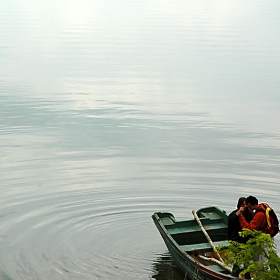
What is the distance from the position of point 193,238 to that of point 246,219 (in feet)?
7.58

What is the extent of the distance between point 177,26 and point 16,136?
89.8ft

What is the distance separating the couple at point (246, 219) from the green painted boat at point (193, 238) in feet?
2.21

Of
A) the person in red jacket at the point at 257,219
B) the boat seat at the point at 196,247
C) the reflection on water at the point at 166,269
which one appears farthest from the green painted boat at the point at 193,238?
the person in red jacket at the point at 257,219

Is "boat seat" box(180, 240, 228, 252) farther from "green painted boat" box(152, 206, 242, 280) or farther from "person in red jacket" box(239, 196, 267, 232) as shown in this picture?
"person in red jacket" box(239, 196, 267, 232)

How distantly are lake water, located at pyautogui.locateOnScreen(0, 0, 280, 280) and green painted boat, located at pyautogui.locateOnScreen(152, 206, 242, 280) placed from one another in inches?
19.2

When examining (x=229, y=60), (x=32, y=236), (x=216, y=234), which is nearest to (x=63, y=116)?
(x=32, y=236)

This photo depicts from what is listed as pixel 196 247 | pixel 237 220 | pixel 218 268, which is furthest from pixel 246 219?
pixel 196 247

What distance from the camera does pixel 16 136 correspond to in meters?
19.4

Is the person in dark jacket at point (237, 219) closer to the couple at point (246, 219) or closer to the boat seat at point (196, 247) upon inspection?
the couple at point (246, 219)

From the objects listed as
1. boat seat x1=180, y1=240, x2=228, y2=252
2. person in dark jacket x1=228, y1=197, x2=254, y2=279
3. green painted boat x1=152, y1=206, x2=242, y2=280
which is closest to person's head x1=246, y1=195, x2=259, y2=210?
person in dark jacket x1=228, y1=197, x2=254, y2=279

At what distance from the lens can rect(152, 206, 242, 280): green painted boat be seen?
10805 millimetres

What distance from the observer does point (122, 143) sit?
18.9m

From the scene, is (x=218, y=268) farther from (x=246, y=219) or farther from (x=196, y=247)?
(x=246, y=219)

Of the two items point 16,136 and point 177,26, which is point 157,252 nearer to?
point 16,136
